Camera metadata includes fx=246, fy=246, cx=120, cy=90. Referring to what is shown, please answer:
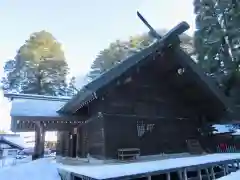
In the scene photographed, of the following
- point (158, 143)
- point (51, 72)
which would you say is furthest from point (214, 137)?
point (51, 72)

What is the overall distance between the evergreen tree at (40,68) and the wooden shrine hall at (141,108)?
15.9 meters

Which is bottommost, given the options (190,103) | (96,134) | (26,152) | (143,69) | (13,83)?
(26,152)

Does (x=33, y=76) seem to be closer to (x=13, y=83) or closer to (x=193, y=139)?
(x=13, y=83)

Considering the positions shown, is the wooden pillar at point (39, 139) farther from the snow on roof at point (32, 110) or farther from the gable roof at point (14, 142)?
the gable roof at point (14, 142)

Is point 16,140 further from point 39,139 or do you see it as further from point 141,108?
point 141,108

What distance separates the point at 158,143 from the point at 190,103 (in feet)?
9.04

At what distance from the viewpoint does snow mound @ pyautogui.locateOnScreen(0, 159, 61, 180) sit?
25.8 ft

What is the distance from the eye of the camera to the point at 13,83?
29.0 meters

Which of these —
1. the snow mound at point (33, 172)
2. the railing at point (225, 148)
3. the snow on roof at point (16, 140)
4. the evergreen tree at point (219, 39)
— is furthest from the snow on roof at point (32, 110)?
the snow on roof at point (16, 140)

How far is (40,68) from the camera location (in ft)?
87.5

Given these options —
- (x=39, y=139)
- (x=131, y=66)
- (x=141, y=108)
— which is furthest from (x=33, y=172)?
(x=131, y=66)

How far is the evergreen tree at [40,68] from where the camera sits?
26641 millimetres

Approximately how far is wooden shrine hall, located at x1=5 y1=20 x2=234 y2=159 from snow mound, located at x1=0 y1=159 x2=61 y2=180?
1.25 metres

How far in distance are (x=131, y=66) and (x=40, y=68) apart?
809 inches
